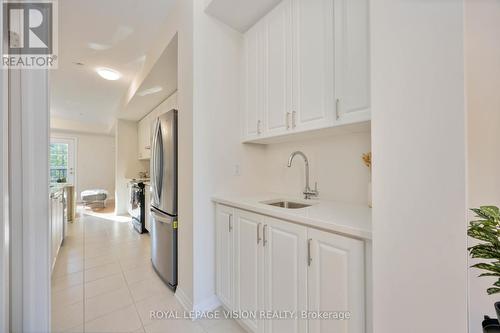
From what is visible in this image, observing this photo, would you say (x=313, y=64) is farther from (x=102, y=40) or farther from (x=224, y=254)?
(x=102, y=40)

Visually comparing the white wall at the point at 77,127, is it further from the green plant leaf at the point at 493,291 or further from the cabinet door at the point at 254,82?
the green plant leaf at the point at 493,291

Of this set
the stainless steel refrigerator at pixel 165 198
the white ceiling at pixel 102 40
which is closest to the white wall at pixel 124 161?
the white ceiling at pixel 102 40

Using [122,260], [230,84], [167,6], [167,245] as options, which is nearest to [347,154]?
[230,84]

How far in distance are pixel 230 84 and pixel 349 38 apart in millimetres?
1032

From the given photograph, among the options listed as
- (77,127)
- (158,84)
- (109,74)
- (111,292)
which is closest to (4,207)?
(111,292)

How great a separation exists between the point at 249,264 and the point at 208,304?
64 centimetres

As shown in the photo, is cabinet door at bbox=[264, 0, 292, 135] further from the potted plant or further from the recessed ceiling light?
the recessed ceiling light

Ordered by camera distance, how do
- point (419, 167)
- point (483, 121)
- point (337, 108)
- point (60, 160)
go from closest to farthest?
point (419, 167)
point (483, 121)
point (337, 108)
point (60, 160)

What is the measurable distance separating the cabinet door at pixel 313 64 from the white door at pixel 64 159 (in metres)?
7.88

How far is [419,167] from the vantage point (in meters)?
0.68

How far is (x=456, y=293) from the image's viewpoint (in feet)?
2.02

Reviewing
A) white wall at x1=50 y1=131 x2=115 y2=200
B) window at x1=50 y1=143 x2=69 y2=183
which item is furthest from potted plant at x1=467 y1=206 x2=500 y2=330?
white wall at x1=50 y1=131 x2=115 y2=200

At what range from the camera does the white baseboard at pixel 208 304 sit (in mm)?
1653

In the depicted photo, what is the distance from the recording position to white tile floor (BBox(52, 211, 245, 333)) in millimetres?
1535
